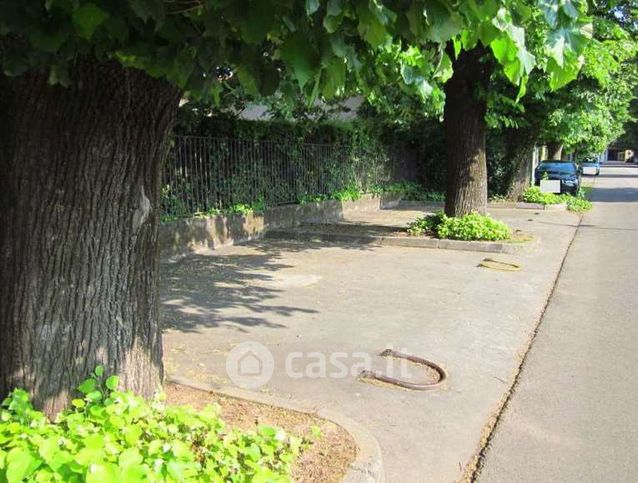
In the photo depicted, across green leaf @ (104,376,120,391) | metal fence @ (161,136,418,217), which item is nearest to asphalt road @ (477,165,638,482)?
green leaf @ (104,376,120,391)

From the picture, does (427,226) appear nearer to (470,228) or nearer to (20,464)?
(470,228)

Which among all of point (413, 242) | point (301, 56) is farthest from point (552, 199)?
point (301, 56)

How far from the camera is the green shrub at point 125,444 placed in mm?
2328

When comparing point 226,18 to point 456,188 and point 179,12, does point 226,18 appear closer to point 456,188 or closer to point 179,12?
point 179,12

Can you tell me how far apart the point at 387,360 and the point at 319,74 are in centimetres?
331

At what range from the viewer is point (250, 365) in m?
4.98

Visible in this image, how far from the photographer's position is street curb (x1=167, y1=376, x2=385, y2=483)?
123 inches

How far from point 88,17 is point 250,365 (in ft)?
11.0

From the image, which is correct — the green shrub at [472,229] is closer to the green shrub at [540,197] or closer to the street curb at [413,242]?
the street curb at [413,242]

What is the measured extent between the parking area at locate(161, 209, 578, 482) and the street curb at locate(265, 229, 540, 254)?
0.65 ft

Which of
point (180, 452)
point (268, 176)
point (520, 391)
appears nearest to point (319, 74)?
point (180, 452)

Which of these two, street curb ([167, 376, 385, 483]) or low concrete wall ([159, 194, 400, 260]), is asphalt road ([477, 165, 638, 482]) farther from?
low concrete wall ([159, 194, 400, 260])

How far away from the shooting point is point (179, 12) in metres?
2.46

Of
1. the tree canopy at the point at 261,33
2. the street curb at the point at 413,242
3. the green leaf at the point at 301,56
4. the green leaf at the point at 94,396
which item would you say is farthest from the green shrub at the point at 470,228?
the green leaf at the point at 301,56
